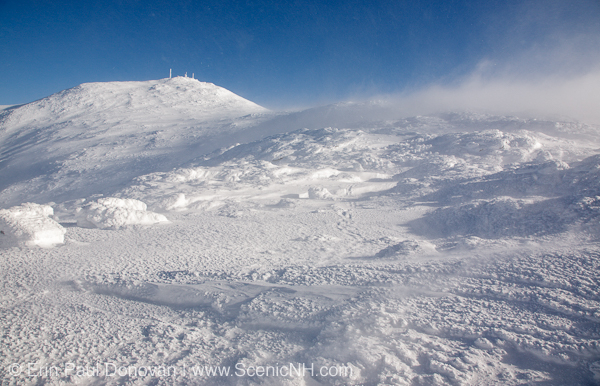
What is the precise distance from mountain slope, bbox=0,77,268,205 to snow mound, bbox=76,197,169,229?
17.0 feet

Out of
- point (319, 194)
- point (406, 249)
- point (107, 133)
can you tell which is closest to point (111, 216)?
point (319, 194)

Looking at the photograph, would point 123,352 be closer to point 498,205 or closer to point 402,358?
point 402,358

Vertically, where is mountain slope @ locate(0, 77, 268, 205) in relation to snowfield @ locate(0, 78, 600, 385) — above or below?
above

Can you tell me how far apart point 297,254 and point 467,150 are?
8.13 m

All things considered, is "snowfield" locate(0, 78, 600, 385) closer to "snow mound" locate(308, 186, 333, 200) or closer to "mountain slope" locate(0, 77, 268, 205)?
"snow mound" locate(308, 186, 333, 200)

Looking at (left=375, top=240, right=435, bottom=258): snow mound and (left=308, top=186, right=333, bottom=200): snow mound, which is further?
(left=308, top=186, right=333, bottom=200): snow mound

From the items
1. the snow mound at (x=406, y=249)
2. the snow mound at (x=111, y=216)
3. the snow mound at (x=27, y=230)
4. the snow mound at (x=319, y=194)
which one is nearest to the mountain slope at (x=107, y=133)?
the snow mound at (x=111, y=216)

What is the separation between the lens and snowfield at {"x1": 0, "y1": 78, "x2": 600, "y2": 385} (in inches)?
91.2

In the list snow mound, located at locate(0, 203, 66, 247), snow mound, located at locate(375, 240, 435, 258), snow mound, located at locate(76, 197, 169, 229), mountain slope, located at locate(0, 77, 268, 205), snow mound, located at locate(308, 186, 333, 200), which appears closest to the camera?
snow mound, located at locate(375, 240, 435, 258)

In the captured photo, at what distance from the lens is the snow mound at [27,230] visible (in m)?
4.43

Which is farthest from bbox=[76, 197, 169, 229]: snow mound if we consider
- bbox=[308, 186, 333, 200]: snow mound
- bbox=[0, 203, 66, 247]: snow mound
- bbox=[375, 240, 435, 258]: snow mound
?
bbox=[375, 240, 435, 258]: snow mound

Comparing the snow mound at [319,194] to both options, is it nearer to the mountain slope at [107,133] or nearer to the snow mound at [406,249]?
the snow mound at [406,249]

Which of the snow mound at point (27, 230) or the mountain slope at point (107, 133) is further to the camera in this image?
the mountain slope at point (107, 133)

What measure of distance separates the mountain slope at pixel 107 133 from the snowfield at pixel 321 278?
4889mm
